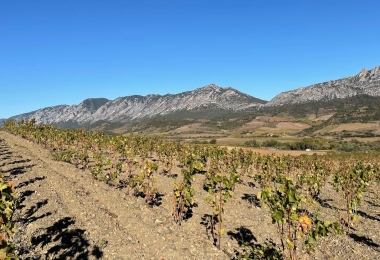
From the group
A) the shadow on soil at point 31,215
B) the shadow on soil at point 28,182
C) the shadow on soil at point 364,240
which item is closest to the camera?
the shadow on soil at point 31,215

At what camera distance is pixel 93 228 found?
1170cm

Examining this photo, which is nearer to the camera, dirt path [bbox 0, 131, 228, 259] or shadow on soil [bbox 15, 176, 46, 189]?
dirt path [bbox 0, 131, 228, 259]

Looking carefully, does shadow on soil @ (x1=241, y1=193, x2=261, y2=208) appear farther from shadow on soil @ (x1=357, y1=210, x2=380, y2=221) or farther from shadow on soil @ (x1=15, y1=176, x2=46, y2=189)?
shadow on soil @ (x1=15, y1=176, x2=46, y2=189)

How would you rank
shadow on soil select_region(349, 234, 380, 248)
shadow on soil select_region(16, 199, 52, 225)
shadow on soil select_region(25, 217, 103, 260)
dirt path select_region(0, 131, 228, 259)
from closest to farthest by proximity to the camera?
shadow on soil select_region(25, 217, 103, 260)
dirt path select_region(0, 131, 228, 259)
shadow on soil select_region(16, 199, 52, 225)
shadow on soil select_region(349, 234, 380, 248)

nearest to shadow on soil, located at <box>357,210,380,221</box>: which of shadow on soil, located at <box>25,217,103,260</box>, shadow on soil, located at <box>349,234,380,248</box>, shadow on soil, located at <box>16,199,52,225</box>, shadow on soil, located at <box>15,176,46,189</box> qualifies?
shadow on soil, located at <box>349,234,380,248</box>

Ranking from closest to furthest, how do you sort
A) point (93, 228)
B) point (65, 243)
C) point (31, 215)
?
point (65, 243) < point (93, 228) < point (31, 215)

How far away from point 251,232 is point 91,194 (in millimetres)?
9712

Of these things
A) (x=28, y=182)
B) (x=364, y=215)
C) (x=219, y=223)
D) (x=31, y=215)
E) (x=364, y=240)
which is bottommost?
(x=364, y=215)

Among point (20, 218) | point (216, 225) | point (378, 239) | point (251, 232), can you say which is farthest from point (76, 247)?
point (378, 239)

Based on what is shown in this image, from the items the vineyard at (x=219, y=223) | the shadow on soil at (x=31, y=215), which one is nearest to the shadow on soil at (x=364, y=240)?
the vineyard at (x=219, y=223)

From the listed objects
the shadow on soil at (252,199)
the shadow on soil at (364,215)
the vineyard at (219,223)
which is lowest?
the shadow on soil at (364,215)

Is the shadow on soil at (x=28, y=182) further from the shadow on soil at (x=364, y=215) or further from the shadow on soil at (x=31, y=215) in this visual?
Answer: the shadow on soil at (x=364, y=215)

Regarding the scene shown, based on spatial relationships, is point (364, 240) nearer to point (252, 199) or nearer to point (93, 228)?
point (252, 199)

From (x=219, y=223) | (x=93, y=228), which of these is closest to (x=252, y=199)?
(x=219, y=223)
